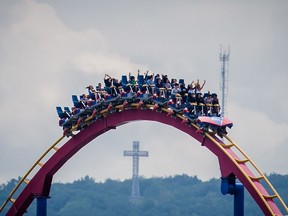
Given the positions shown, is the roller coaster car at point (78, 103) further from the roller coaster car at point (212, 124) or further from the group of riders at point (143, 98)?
the roller coaster car at point (212, 124)

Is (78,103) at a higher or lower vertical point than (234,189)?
higher

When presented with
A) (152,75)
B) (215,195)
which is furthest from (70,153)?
(215,195)

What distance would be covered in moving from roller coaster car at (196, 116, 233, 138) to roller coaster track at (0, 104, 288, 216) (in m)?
0.18

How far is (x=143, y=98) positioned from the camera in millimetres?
41062

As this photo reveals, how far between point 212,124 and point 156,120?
2748mm

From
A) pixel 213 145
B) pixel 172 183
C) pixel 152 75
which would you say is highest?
pixel 172 183

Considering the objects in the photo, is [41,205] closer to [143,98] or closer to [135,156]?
[143,98]

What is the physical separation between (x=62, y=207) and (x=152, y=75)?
1718 inches

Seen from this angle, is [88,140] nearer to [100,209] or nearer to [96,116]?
[96,116]

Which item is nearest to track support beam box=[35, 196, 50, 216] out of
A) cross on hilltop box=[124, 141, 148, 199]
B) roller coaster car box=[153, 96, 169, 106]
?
roller coaster car box=[153, 96, 169, 106]

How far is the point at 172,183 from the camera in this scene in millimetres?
91750

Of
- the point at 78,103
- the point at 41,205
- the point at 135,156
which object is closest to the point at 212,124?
the point at 78,103

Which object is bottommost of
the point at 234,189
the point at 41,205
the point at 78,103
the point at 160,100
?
the point at 234,189

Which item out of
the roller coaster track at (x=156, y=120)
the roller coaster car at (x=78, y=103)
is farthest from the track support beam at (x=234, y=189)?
the roller coaster car at (x=78, y=103)
